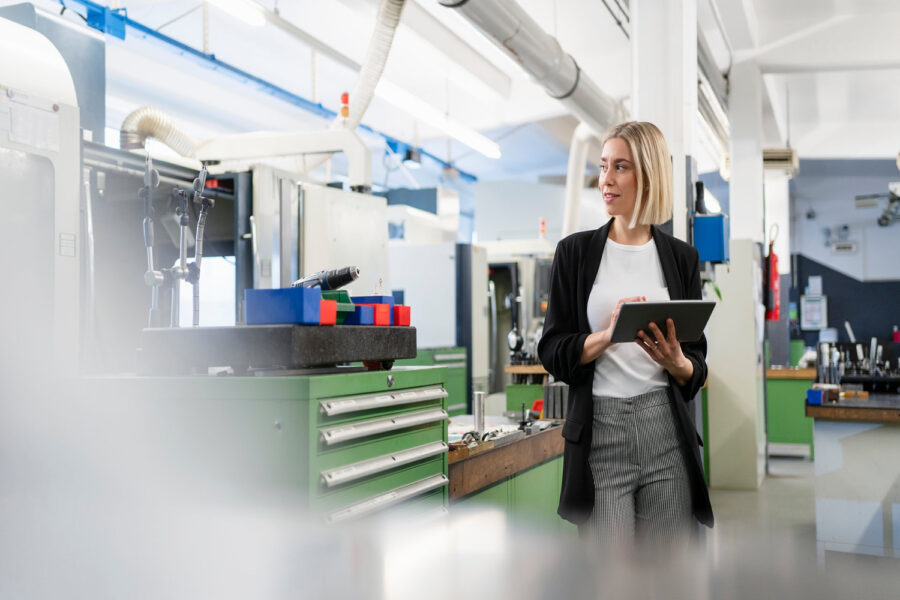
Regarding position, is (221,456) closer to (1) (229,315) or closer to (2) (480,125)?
(1) (229,315)

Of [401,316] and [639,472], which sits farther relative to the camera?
[401,316]

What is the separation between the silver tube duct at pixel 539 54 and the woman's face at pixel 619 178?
2511 mm

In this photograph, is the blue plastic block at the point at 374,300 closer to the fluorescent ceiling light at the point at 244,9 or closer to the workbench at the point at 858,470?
the workbench at the point at 858,470

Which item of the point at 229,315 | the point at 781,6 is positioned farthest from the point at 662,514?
the point at 781,6

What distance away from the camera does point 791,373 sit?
665 centimetres

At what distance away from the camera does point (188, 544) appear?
0.51 metres

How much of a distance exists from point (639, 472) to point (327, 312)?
0.74 meters

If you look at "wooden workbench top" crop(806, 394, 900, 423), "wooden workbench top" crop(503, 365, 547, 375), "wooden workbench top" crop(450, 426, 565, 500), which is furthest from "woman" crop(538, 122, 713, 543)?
"wooden workbench top" crop(503, 365, 547, 375)

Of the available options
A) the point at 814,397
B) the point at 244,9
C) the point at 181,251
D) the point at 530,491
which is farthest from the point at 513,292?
the point at 181,251

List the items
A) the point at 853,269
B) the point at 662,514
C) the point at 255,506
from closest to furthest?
the point at 662,514 < the point at 255,506 < the point at 853,269

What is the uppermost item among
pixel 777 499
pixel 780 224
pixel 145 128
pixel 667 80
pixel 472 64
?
pixel 472 64

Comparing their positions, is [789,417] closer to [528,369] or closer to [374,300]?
[528,369]

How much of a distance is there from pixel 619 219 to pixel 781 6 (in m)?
6.18

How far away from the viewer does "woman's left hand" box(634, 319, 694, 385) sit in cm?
149
